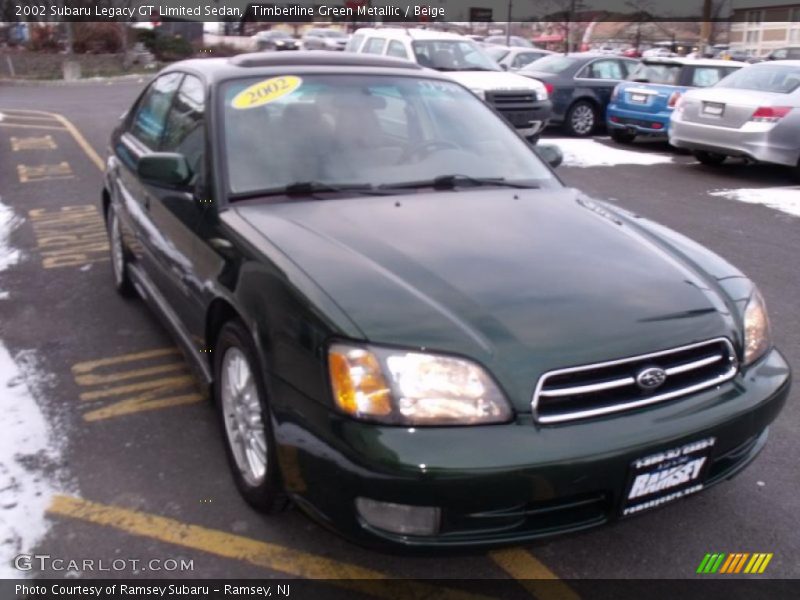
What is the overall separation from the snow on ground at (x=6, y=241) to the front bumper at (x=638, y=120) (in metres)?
9.44

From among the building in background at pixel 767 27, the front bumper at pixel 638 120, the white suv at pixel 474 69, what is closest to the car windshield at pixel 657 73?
the front bumper at pixel 638 120

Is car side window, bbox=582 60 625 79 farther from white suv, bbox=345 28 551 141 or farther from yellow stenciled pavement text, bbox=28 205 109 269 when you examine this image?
yellow stenciled pavement text, bbox=28 205 109 269

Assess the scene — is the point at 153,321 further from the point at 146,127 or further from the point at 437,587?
the point at 437,587

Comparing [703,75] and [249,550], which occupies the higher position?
[703,75]

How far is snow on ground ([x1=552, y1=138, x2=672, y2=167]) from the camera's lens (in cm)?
1191

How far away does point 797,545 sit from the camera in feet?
9.63

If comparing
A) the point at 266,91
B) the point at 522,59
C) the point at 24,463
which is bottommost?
the point at 24,463

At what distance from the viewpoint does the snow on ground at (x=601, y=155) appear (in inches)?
469

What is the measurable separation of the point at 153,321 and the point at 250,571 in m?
2.64

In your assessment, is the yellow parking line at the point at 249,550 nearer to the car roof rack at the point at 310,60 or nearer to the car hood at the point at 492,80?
the car roof rack at the point at 310,60

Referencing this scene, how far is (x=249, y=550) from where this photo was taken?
9.39 feet

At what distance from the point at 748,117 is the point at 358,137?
8.27 metres

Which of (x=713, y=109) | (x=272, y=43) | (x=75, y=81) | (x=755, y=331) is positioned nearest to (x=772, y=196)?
(x=713, y=109)

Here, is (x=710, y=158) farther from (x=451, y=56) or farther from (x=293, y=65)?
(x=293, y=65)
